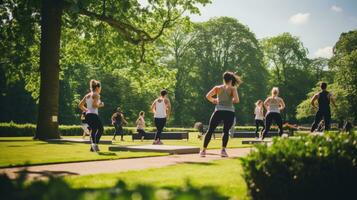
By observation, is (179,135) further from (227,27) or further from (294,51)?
(294,51)

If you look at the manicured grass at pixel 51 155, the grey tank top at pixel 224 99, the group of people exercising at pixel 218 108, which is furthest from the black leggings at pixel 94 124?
the grey tank top at pixel 224 99

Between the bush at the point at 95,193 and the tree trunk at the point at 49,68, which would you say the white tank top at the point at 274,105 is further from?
the bush at the point at 95,193

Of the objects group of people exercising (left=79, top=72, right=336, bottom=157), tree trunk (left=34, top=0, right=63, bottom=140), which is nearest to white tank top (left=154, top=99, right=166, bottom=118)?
group of people exercising (left=79, top=72, right=336, bottom=157)

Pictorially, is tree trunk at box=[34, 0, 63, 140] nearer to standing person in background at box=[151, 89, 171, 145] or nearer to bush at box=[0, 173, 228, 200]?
standing person in background at box=[151, 89, 171, 145]

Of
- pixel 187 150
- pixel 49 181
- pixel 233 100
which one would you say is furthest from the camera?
pixel 187 150

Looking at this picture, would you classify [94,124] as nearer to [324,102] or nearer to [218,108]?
[218,108]

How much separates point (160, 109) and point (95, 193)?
18320mm

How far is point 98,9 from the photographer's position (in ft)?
84.7

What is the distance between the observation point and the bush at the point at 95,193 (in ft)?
6.06

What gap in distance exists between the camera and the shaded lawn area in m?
6.52

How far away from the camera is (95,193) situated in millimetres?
1874

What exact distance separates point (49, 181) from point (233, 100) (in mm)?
10781

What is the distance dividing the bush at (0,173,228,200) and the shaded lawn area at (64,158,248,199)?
12.5ft

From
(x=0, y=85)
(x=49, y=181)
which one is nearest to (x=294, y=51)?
(x=0, y=85)
